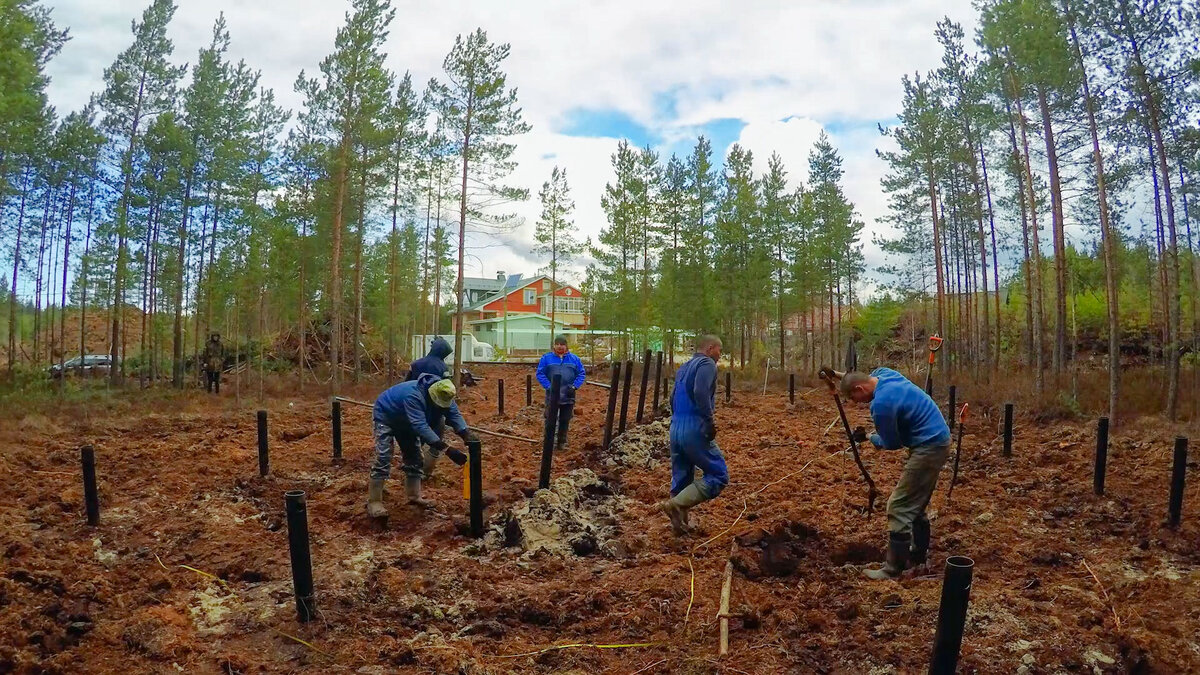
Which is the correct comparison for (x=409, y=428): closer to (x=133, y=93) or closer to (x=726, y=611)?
(x=726, y=611)

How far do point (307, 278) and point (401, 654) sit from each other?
22692 mm

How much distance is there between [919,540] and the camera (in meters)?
5.36

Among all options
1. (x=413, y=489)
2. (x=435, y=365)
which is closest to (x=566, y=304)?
(x=435, y=365)

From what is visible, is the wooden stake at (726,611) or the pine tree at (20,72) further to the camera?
the pine tree at (20,72)

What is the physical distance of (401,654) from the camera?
393cm

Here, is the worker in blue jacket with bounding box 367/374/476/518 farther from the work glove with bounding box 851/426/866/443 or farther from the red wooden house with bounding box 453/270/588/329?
the red wooden house with bounding box 453/270/588/329

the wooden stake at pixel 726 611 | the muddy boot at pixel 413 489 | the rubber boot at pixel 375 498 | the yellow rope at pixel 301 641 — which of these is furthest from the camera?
the muddy boot at pixel 413 489

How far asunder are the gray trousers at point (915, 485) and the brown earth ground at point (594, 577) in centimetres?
44

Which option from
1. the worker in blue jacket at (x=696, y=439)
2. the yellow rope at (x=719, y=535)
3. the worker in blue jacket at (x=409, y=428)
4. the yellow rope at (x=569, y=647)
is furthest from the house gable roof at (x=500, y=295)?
the yellow rope at (x=569, y=647)

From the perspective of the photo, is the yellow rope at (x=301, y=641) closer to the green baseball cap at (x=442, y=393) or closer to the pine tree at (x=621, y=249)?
the green baseball cap at (x=442, y=393)

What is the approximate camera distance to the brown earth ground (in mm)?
3928

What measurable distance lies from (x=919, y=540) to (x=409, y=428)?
4690mm

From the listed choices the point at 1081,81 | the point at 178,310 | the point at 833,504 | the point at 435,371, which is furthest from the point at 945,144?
the point at 178,310

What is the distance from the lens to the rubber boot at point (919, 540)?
5.35 meters
